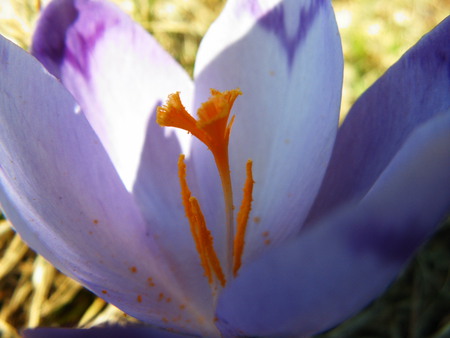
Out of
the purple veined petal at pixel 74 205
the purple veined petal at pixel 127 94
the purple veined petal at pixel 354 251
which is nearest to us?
the purple veined petal at pixel 354 251

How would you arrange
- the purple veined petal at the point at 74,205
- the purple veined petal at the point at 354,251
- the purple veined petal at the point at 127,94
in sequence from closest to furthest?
the purple veined petal at the point at 354,251 → the purple veined petal at the point at 74,205 → the purple veined petal at the point at 127,94

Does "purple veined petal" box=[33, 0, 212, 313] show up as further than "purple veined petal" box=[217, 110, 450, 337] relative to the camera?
Yes

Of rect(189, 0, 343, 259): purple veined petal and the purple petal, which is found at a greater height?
rect(189, 0, 343, 259): purple veined petal

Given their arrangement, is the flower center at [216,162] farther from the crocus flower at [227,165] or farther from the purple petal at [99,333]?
the purple petal at [99,333]

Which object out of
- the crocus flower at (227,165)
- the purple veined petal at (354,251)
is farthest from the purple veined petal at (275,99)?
Result: the purple veined petal at (354,251)

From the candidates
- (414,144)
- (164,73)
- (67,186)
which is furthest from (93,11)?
(414,144)

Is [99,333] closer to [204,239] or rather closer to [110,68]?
[204,239]

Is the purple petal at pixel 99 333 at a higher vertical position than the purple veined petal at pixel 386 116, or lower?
lower

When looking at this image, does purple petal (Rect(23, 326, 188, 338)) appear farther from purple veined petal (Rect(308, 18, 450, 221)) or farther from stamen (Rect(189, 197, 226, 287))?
purple veined petal (Rect(308, 18, 450, 221))

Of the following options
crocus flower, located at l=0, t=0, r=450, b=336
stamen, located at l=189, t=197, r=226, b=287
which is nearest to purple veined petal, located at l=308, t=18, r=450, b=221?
crocus flower, located at l=0, t=0, r=450, b=336
